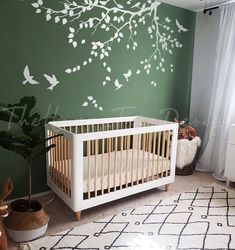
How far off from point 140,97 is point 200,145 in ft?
3.94

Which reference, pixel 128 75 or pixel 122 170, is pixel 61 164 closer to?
pixel 122 170

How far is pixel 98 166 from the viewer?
2.47 meters

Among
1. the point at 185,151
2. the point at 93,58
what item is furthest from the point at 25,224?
the point at 185,151

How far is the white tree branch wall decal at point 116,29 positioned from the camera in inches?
98.9

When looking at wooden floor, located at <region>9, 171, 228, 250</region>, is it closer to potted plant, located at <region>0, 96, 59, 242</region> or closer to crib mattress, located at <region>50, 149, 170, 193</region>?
potted plant, located at <region>0, 96, 59, 242</region>

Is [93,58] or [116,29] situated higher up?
[116,29]

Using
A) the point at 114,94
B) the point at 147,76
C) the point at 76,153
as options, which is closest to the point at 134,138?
the point at 114,94

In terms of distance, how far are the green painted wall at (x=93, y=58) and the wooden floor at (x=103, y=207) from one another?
16.2 inches

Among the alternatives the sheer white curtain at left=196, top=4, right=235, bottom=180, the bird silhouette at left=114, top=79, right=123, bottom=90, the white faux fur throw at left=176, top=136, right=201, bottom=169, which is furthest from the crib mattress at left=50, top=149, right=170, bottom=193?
the sheer white curtain at left=196, top=4, right=235, bottom=180

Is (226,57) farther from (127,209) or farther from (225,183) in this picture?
(127,209)

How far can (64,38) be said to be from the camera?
2.50m

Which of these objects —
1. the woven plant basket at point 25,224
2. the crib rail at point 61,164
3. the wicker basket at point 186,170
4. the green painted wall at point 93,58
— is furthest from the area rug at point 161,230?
the green painted wall at point 93,58

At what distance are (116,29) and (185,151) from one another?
179 centimetres

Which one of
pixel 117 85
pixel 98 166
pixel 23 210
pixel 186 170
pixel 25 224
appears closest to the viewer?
pixel 25 224
